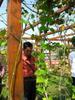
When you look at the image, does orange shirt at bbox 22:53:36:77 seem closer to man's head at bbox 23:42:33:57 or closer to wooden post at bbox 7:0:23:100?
man's head at bbox 23:42:33:57

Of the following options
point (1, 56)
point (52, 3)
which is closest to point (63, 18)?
point (52, 3)

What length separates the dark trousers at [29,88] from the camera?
7239 mm

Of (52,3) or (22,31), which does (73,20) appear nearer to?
(52,3)

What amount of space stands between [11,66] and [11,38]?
0.29m

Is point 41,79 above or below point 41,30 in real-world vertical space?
below

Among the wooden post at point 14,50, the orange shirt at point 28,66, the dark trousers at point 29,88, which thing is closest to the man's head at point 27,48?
the orange shirt at point 28,66

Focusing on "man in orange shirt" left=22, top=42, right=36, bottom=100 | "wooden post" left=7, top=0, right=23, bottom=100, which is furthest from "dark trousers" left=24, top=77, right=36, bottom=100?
"wooden post" left=7, top=0, right=23, bottom=100

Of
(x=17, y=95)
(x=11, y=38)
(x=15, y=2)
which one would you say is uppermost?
(x=15, y=2)

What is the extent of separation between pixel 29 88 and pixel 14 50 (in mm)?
3184

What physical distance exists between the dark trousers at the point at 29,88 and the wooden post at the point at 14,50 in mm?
2880

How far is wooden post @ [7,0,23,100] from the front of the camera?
4227 millimetres

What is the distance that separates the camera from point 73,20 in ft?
19.1

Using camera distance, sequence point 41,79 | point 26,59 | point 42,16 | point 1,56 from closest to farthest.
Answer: point 42,16, point 41,79, point 26,59, point 1,56

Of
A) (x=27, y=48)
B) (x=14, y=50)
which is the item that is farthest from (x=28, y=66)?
(x=14, y=50)
